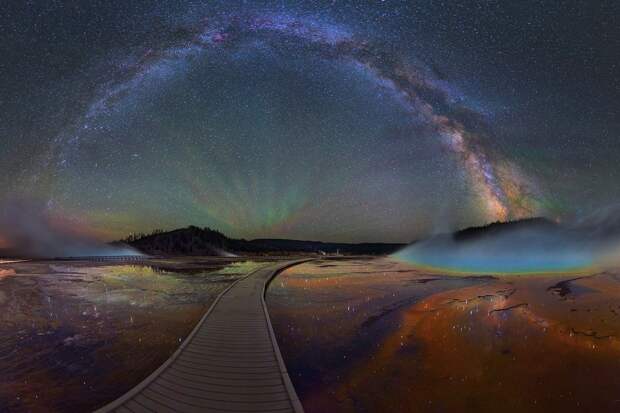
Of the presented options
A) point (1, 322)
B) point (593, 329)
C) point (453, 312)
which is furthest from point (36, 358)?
point (593, 329)

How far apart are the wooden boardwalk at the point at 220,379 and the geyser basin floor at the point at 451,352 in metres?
1.40

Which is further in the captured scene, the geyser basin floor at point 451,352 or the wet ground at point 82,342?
the geyser basin floor at point 451,352

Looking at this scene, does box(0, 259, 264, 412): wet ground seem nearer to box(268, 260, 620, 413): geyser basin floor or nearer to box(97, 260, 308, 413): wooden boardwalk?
box(97, 260, 308, 413): wooden boardwalk

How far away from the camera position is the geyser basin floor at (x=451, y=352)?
8008 millimetres

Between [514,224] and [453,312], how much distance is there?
100089 mm

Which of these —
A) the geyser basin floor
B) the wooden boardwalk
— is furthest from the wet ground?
the geyser basin floor

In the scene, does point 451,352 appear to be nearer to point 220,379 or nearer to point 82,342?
point 220,379

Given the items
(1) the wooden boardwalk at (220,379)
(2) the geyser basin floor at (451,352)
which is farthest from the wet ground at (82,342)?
(2) the geyser basin floor at (451,352)

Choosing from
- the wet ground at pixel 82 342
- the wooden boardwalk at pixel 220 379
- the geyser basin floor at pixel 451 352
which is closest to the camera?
the wooden boardwalk at pixel 220 379

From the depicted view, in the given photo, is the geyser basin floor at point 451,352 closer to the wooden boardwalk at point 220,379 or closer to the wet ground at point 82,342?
the wooden boardwalk at point 220,379

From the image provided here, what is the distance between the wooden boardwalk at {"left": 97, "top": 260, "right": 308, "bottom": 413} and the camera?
583cm

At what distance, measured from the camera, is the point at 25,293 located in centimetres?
2069

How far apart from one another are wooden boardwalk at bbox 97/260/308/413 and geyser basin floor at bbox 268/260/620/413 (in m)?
1.40

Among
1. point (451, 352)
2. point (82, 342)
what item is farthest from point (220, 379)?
point (451, 352)
